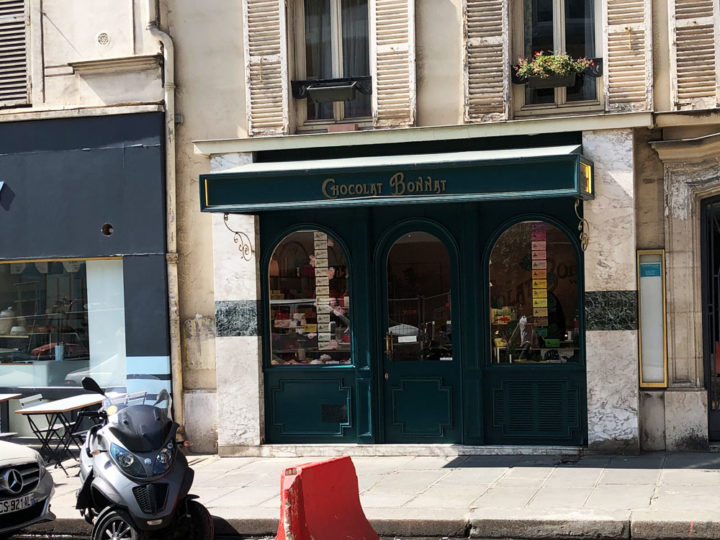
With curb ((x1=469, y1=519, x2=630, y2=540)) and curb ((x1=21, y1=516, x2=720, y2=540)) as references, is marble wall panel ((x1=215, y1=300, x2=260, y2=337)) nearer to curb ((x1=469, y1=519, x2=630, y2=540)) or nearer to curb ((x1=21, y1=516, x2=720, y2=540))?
curb ((x1=21, y1=516, x2=720, y2=540))

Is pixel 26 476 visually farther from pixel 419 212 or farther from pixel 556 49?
pixel 556 49

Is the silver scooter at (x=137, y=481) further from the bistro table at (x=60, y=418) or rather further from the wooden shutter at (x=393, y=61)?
the wooden shutter at (x=393, y=61)

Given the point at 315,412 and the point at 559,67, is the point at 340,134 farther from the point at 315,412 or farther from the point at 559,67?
the point at 315,412

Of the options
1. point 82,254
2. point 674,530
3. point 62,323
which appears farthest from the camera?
point 62,323

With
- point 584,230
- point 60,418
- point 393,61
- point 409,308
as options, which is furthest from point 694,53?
point 60,418

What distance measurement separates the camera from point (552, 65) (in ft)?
36.0

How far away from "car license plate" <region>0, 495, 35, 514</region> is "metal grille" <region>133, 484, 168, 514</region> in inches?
49.3

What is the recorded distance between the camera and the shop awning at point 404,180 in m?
10.0

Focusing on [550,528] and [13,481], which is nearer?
[550,528]

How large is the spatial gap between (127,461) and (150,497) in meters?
0.34

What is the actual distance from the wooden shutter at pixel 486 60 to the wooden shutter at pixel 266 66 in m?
2.15

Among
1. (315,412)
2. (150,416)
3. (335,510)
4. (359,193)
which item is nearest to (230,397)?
(315,412)

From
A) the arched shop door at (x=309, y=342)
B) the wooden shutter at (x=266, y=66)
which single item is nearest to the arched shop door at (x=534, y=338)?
the arched shop door at (x=309, y=342)

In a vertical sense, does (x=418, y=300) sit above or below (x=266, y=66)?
below
